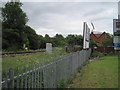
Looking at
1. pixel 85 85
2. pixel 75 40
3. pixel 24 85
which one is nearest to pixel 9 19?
pixel 75 40

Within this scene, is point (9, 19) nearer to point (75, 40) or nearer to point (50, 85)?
point (75, 40)

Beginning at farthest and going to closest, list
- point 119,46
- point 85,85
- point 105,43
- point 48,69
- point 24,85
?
1. point 105,43
2. point 119,46
3. point 85,85
4. point 48,69
5. point 24,85

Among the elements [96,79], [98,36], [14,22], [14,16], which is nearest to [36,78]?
[96,79]

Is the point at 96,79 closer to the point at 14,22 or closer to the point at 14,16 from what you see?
the point at 14,22

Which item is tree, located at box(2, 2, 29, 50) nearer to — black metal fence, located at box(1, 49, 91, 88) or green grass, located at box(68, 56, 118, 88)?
green grass, located at box(68, 56, 118, 88)

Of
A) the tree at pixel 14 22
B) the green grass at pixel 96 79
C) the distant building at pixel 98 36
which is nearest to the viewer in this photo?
the green grass at pixel 96 79

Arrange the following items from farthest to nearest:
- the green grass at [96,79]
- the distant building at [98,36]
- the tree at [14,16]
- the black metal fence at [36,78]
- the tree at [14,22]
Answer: the distant building at [98,36]
the tree at [14,16]
the tree at [14,22]
the green grass at [96,79]
the black metal fence at [36,78]

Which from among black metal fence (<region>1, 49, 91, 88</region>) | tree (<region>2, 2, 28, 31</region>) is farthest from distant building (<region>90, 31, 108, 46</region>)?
black metal fence (<region>1, 49, 91, 88</region>)

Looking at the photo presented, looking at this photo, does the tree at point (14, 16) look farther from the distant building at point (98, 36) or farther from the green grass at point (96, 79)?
the green grass at point (96, 79)

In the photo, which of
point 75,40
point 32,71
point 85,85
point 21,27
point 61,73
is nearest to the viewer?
point 32,71

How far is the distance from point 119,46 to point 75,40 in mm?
21551

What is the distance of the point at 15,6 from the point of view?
165 ft

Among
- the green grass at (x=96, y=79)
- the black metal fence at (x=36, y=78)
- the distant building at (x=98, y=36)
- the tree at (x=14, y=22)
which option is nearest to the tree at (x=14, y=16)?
the tree at (x=14, y=22)

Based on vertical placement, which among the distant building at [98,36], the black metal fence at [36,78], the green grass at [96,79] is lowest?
the green grass at [96,79]
